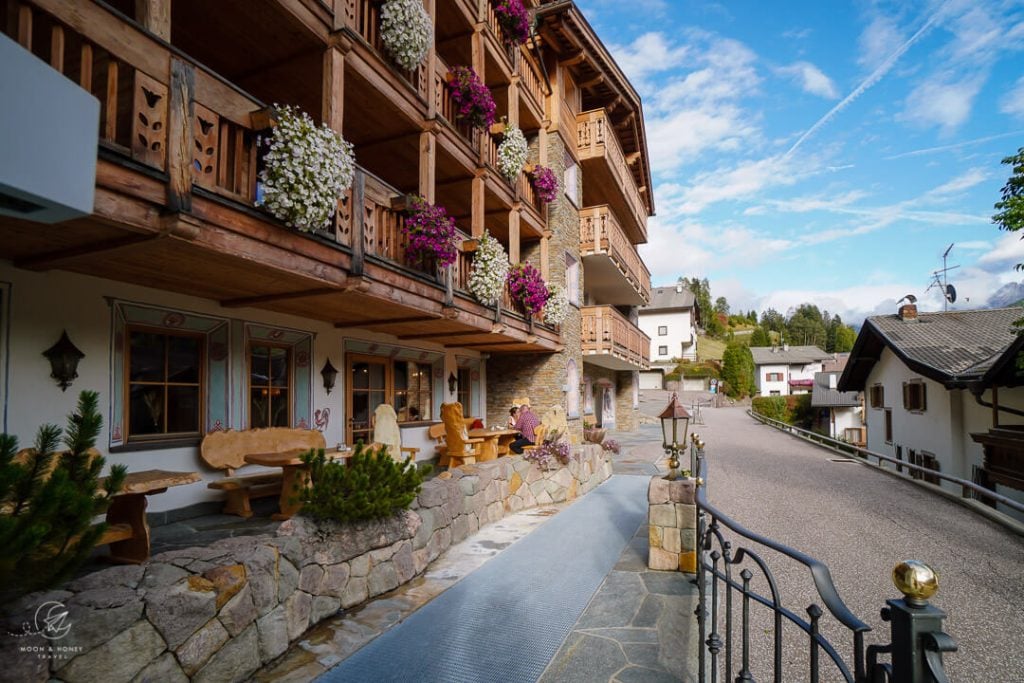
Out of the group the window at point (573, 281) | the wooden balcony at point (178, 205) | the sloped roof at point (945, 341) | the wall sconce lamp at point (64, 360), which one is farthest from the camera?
the sloped roof at point (945, 341)

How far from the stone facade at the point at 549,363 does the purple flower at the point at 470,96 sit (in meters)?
4.33

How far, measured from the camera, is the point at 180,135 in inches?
159

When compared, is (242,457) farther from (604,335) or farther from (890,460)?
(890,460)

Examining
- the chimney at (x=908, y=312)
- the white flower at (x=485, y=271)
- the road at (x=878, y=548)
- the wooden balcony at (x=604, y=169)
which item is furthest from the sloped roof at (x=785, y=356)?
the white flower at (x=485, y=271)

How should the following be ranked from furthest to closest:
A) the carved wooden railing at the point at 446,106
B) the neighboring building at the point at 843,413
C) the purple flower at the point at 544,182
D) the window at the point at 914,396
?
the neighboring building at the point at 843,413
the window at the point at 914,396
the purple flower at the point at 544,182
the carved wooden railing at the point at 446,106

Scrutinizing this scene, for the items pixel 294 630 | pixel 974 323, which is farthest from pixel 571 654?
pixel 974 323

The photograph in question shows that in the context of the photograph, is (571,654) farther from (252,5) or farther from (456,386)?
(456,386)

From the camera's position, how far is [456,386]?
12.4 m

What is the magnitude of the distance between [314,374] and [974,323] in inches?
911

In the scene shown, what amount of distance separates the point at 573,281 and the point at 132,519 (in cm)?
1242

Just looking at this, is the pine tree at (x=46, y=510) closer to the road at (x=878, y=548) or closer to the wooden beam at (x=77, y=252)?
the wooden beam at (x=77, y=252)

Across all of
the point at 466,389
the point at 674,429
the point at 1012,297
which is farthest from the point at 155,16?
the point at 1012,297

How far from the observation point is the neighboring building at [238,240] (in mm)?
3938

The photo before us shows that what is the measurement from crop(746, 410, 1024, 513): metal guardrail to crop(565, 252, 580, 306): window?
28.6 feet
